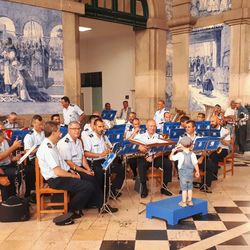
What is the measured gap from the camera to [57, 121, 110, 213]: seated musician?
5.51m

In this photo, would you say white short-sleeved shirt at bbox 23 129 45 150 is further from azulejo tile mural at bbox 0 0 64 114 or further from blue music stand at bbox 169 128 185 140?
azulejo tile mural at bbox 0 0 64 114

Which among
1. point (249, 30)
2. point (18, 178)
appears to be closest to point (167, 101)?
point (249, 30)

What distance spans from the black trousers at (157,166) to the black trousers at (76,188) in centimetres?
131

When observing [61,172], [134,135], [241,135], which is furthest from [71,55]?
[61,172]

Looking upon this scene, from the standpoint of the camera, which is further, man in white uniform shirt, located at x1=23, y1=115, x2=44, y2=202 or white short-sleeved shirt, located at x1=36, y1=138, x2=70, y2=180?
man in white uniform shirt, located at x1=23, y1=115, x2=44, y2=202

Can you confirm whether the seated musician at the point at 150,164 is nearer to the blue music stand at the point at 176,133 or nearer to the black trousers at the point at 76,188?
the blue music stand at the point at 176,133

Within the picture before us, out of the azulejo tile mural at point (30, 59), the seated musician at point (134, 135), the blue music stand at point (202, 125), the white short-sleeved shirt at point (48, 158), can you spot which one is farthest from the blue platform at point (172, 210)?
the azulejo tile mural at point (30, 59)

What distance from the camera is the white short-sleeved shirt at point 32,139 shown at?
6.09 metres

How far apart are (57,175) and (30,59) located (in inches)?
206

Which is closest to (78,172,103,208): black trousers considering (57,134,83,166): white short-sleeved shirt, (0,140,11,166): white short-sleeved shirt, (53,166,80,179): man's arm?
(57,134,83,166): white short-sleeved shirt

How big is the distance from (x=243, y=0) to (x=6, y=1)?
6962mm

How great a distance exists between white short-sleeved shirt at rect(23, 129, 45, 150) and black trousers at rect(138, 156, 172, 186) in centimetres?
175

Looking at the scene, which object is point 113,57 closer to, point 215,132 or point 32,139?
point 215,132

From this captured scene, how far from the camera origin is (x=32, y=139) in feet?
20.2
